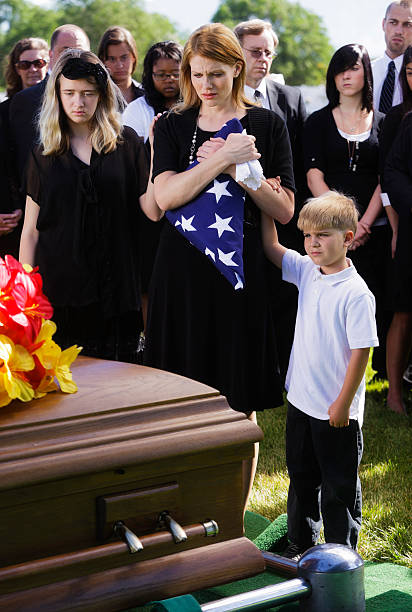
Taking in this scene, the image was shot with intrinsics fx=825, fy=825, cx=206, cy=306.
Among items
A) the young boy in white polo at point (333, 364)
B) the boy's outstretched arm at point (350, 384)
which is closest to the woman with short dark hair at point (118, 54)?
the young boy in white polo at point (333, 364)

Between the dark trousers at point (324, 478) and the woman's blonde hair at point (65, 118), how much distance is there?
1.36 metres

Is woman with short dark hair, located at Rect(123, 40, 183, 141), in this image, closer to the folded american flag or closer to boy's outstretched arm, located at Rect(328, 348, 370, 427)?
the folded american flag

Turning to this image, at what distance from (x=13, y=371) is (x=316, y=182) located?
12.1 ft

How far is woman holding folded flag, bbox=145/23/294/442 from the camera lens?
2805 millimetres

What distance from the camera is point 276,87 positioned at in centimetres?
493

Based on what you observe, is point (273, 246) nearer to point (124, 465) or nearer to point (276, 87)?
point (124, 465)

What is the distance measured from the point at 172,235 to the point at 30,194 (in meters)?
0.76

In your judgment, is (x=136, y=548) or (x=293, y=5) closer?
(x=136, y=548)

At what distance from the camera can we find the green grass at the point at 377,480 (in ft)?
10.5

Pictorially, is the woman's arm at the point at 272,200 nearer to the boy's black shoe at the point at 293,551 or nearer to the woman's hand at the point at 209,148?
the woman's hand at the point at 209,148

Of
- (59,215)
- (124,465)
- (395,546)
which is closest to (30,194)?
(59,215)

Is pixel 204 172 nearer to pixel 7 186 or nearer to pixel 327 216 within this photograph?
pixel 327 216

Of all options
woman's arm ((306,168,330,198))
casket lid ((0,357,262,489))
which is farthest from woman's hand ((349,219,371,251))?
casket lid ((0,357,262,489))

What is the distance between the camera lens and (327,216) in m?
2.71
